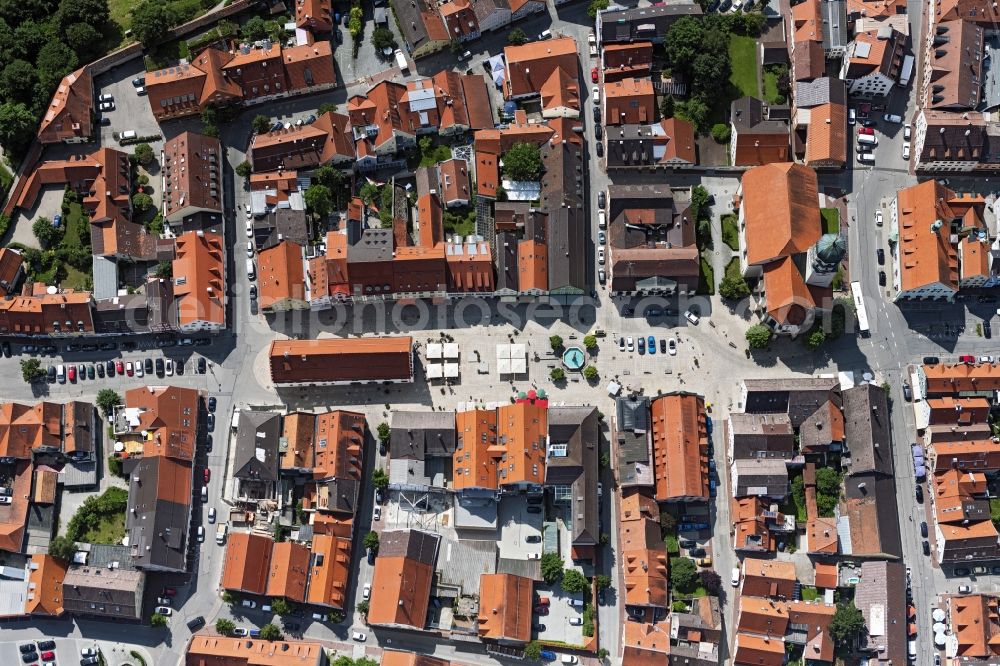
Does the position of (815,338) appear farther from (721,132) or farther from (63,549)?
(63,549)

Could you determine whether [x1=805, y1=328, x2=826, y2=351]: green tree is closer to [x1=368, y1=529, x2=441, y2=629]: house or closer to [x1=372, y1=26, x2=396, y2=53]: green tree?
[x1=368, y1=529, x2=441, y2=629]: house

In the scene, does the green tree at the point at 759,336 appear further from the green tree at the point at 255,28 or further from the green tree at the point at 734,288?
the green tree at the point at 255,28

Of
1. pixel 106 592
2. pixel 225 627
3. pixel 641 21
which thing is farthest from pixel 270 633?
pixel 641 21

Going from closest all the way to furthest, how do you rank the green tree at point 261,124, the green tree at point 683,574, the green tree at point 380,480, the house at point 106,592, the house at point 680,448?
1. the green tree at point 683,574
2. the house at point 680,448
3. the house at point 106,592
4. the green tree at point 380,480
5. the green tree at point 261,124

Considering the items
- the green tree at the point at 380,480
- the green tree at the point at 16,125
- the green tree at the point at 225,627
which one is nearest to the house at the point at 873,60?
the green tree at the point at 380,480

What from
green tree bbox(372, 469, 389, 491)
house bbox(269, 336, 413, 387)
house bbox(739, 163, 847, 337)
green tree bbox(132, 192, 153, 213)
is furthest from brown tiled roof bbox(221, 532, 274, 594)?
house bbox(739, 163, 847, 337)

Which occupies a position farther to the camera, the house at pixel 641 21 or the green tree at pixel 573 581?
the house at pixel 641 21

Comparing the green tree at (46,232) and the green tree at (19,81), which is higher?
the green tree at (19,81)
